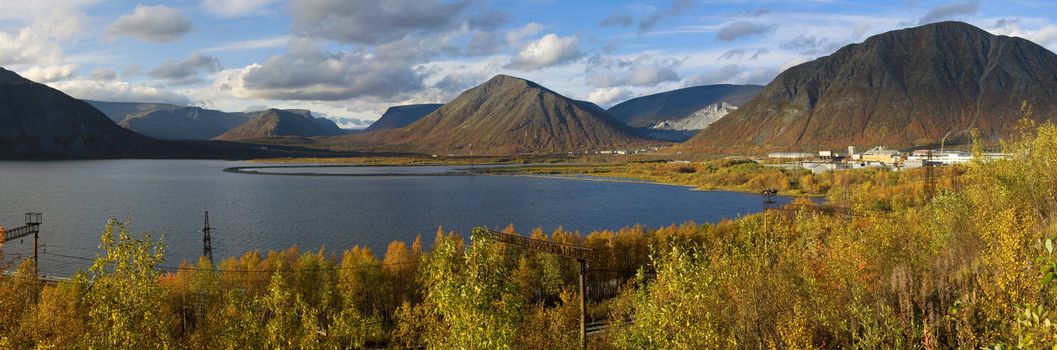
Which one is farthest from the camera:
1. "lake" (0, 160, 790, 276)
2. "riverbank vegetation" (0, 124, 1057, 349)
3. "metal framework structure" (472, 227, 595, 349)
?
"lake" (0, 160, 790, 276)

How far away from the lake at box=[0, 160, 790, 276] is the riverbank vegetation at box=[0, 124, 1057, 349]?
22.1 meters

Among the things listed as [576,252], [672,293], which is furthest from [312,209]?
[672,293]

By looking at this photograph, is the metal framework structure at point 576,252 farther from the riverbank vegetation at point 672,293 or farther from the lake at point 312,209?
the lake at point 312,209

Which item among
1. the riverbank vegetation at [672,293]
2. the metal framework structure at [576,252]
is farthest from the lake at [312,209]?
the metal framework structure at [576,252]

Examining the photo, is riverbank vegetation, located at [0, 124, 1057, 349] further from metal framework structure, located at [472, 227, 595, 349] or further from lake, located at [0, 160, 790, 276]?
lake, located at [0, 160, 790, 276]

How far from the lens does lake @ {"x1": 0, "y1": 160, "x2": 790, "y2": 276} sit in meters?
76.3

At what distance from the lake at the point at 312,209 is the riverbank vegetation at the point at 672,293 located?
2214 cm

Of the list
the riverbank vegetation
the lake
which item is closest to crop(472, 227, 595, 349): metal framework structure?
the riverbank vegetation

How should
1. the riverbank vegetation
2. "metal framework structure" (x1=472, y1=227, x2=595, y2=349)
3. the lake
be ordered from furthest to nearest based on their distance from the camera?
the lake, "metal framework structure" (x1=472, y1=227, x2=595, y2=349), the riverbank vegetation

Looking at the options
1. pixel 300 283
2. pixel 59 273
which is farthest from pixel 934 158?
pixel 59 273

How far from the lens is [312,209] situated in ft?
361

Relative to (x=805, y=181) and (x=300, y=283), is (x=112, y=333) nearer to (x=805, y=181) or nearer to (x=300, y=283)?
(x=300, y=283)

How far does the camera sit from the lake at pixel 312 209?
7631 cm

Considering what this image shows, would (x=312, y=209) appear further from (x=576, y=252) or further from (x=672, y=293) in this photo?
(x=672, y=293)
